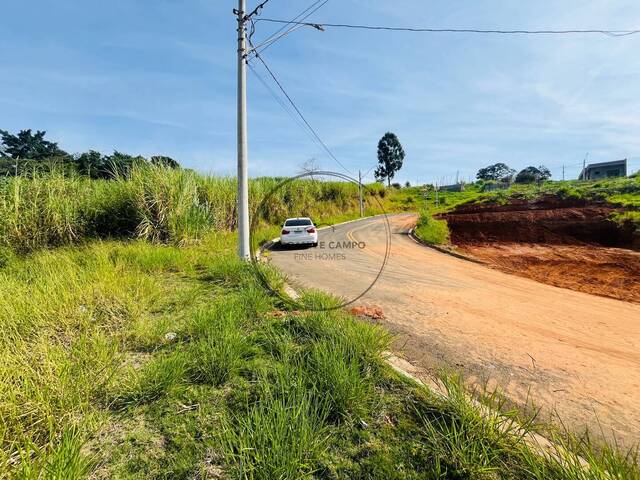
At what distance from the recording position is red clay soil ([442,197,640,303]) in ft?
26.4

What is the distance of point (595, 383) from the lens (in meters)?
3.29

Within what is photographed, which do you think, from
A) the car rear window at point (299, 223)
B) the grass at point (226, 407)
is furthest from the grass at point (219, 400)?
the car rear window at point (299, 223)

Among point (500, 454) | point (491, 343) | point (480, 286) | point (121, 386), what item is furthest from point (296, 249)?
point (500, 454)

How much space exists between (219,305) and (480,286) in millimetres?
6507

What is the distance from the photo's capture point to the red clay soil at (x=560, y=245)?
316 inches

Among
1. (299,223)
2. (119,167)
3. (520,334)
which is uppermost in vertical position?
(119,167)

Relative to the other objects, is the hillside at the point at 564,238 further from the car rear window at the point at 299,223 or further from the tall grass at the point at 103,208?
the tall grass at the point at 103,208

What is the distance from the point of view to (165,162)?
12.1 m

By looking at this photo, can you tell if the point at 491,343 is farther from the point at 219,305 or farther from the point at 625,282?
the point at 625,282

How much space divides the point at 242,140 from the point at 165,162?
617 cm

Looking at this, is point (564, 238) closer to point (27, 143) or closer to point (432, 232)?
point (432, 232)

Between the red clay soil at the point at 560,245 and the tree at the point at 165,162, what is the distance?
43.1ft

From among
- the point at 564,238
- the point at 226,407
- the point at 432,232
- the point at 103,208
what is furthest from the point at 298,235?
the point at 564,238

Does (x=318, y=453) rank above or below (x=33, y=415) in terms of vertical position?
below
